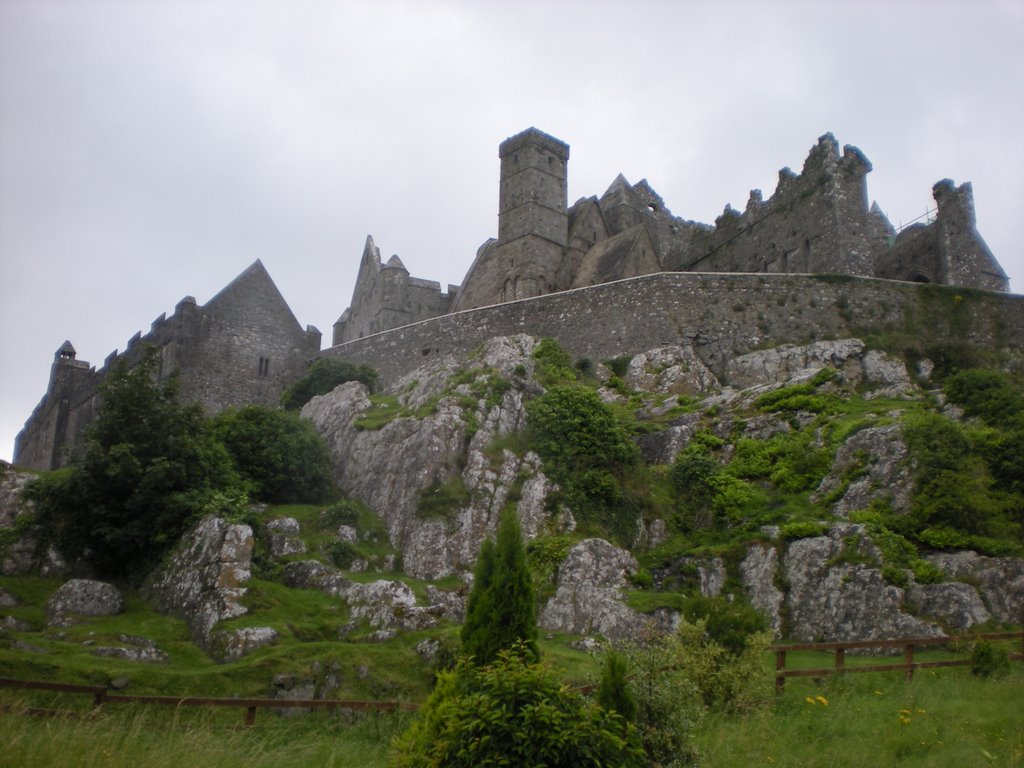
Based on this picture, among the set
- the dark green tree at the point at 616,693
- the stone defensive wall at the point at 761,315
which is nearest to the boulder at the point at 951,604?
the dark green tree at the point at 616,693

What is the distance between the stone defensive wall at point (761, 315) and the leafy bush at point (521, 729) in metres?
27.1

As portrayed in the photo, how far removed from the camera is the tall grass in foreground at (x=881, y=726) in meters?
14.7

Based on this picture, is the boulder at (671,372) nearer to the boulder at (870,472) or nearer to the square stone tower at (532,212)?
the boulder at (870,472)

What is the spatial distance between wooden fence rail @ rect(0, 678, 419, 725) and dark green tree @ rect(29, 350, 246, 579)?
10.1 metres

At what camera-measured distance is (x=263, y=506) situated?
28.2m

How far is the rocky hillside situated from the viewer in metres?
22.8

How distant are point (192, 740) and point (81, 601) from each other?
449 inches

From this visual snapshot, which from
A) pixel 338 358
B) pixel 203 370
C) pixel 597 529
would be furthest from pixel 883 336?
pixel 203 370

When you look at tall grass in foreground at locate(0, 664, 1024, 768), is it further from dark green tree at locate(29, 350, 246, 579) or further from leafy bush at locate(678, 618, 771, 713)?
dark green tree at locate(29, 350, 246, 579)

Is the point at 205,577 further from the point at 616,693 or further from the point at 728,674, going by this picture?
the point at 616,693

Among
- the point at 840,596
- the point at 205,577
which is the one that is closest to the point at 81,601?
the point at 205,577

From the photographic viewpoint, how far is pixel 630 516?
1100 inches

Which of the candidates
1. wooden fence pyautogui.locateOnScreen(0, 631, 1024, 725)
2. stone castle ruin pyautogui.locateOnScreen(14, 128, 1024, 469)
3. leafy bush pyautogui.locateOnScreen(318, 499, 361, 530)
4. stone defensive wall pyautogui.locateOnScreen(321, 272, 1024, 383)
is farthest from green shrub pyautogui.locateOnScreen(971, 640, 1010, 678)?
stone castle ruin pyautogui.locateOnScreen(14, 128, 1024, 469)

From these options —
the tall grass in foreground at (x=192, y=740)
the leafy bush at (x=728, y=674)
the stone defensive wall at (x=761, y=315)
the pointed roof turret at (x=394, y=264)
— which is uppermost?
the pointed roof turret at (x=394, y=264)
